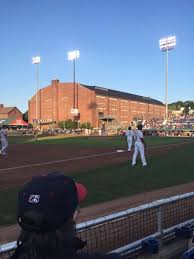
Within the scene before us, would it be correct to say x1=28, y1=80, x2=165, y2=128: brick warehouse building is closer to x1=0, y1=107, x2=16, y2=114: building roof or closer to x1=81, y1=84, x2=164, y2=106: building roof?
x1=81, y1=84, x2=164, y2=106: building roof

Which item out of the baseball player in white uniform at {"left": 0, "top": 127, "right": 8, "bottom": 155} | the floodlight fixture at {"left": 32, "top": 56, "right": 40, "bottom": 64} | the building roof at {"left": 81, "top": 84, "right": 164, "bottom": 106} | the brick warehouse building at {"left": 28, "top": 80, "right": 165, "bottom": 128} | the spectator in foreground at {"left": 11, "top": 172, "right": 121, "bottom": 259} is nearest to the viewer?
the spectator in foreground at {"left": 11, "top": 172, "right": 121, "bottom": 259}

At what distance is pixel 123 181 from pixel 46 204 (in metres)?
10.7

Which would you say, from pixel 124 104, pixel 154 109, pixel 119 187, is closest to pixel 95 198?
pixel 119 187

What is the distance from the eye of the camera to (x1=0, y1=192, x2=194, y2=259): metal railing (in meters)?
5.32

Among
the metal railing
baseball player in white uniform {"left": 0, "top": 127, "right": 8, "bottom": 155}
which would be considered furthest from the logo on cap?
baseball player in white uniform {"left": 0, "top": 127, "right": 8, "bottom": 155}

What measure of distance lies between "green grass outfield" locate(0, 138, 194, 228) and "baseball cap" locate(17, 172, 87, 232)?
550cm

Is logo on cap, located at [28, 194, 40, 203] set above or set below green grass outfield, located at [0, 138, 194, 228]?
above

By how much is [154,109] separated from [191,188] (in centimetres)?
12451

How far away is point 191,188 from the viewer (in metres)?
11.0

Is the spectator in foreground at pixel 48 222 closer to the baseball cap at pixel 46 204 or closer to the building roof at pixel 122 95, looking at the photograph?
the baseball cap at pixel 46 204

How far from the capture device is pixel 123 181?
41.2ft

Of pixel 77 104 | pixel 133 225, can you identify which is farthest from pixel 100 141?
pixel 77 104

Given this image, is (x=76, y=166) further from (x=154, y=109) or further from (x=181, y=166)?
(x=154, y=109)

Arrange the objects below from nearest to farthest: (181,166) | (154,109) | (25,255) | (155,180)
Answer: (25,255) → (155,180) → (181,166) → (154,109)
